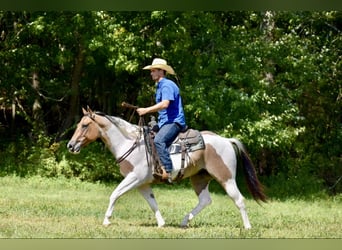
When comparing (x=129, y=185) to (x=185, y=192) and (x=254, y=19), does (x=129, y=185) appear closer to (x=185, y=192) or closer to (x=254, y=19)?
(x=185, y=192)

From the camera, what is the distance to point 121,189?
565 centimetres

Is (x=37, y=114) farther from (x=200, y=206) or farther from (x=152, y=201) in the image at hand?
(x=200, y=206)

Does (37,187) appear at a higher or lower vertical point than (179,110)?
lower

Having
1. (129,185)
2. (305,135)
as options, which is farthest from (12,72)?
(129,185)

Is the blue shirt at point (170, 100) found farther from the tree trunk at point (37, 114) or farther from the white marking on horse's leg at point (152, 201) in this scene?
the tree trunk at point (37, 114)

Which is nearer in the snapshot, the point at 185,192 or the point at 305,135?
the point at 185,192

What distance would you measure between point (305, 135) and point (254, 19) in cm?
178

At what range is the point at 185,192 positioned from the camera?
27.0 ft

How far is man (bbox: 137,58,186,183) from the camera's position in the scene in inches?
219

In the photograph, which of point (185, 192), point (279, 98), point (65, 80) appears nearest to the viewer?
point (185, 192)

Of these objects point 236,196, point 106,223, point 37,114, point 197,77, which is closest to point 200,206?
point 236,196

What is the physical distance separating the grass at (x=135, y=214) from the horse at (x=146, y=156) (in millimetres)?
241

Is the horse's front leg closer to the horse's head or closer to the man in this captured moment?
the man

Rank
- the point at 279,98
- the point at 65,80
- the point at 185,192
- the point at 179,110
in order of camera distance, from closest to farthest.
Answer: the point at 179,110
the point at 185,192
the point at 279,98
the point at 65,80
